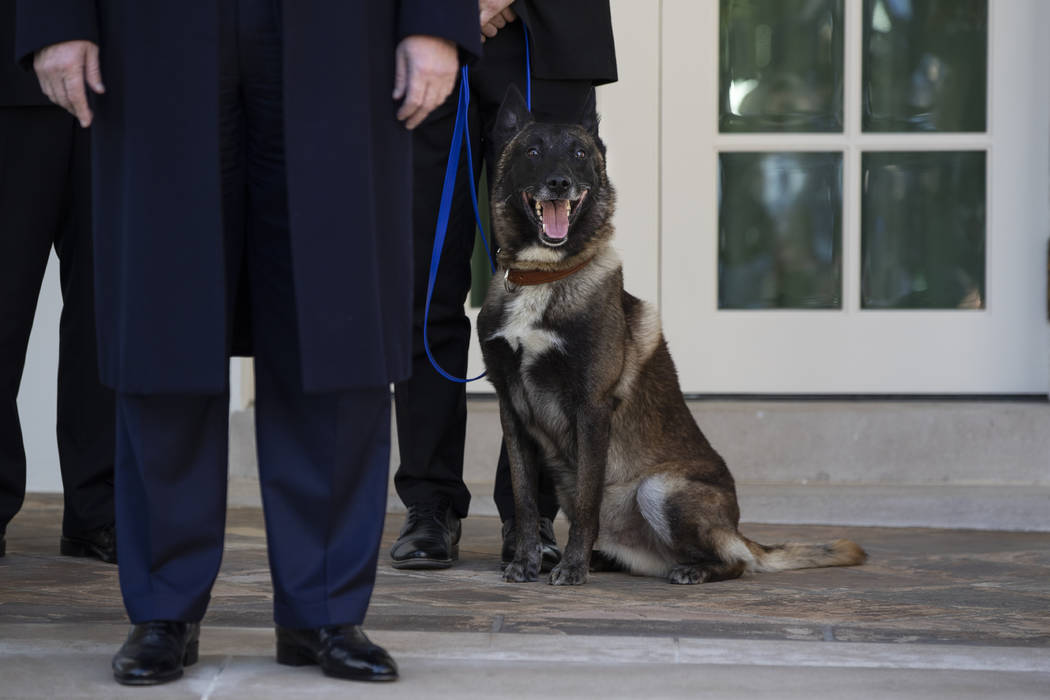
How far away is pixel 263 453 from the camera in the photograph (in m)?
2.25

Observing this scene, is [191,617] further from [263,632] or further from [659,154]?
[659,154]

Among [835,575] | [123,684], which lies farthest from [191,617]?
[835,575]

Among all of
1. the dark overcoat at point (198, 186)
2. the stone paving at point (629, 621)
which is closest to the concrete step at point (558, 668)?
the stone paving at point (629, 621)

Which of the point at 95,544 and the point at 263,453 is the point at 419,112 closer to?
the point at 263,453

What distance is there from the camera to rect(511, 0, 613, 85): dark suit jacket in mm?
3219

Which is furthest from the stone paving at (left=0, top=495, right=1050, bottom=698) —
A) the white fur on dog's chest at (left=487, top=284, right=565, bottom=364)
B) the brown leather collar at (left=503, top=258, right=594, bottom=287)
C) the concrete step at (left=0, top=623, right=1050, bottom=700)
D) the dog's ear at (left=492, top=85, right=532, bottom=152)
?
the dog's ear at (left=492, top=85, right=532, bottom=152)

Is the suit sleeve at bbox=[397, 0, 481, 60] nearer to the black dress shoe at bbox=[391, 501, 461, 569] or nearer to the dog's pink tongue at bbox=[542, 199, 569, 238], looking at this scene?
the dog's pink tongue at bbox=[542, 199, 569, 238]

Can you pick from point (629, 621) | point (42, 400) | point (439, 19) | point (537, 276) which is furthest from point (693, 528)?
point (42, 400)

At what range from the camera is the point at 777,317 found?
4.31m

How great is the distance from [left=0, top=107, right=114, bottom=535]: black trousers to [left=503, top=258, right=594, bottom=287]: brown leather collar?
3.21 ft

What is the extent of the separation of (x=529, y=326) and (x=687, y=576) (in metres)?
0.65

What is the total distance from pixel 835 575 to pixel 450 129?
1.34 metres

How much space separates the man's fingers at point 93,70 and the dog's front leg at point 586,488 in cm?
137

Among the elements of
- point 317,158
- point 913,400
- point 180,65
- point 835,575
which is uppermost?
point 180,65
